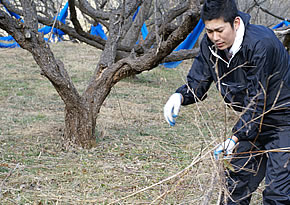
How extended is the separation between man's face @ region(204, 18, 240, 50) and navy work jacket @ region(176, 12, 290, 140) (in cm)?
6

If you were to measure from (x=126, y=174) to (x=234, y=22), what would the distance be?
6.16 ft

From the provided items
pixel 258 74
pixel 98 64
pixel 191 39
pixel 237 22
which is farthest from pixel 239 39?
pixel 191 39

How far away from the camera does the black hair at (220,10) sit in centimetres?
191

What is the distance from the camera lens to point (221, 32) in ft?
6.44

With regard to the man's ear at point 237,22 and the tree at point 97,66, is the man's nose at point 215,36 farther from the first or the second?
the tree at point 97,66

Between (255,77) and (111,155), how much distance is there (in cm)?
220

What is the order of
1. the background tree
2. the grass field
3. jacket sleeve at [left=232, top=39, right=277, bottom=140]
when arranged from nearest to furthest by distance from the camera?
1. jacket sleeve at [left=232, top=39, right=277, bottom=140]
2. the grass field
3. the background tree

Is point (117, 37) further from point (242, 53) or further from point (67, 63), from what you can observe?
point (67, 63)

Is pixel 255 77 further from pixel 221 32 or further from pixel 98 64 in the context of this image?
pixel 98 64

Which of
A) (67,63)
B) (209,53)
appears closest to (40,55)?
(209,53)

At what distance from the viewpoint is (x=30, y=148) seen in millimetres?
3787

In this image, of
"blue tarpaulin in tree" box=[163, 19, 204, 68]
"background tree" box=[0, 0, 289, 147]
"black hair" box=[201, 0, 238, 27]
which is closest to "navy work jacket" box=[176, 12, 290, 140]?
"black hair" box=[201, 0, 238, 27]

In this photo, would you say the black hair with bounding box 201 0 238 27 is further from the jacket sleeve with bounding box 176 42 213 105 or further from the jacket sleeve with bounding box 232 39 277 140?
the jacket sleeve with bounding box 176 42 213 105

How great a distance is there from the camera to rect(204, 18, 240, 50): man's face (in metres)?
1.94
